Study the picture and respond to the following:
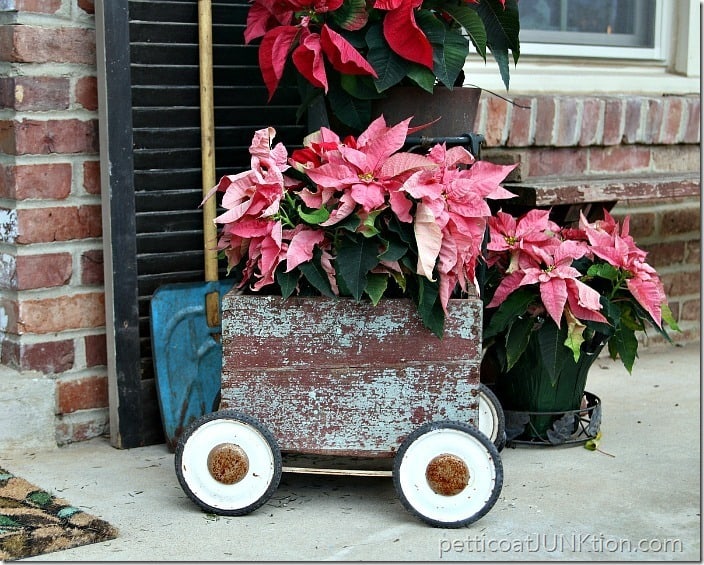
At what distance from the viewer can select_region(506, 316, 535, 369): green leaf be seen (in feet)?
8.30

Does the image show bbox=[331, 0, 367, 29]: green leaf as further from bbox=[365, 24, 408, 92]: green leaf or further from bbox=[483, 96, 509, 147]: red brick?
bbox=[483, 96, 509, 147]: red brick

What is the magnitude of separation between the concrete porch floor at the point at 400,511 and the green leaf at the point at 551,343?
0.24m

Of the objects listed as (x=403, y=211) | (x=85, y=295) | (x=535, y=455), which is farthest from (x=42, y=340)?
(x=535, y=455)

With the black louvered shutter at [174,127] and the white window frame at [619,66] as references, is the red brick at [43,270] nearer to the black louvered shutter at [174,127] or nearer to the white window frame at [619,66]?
the black louvered shutter at [174,127]

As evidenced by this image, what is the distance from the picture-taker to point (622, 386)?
3271mm

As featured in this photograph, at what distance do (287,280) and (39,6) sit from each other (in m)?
0.94

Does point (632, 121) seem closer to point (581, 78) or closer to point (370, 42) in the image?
point (581, 78)

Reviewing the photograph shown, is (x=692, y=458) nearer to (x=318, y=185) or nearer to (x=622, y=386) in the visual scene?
(x=622, y=386)

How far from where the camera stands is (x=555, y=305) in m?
2.43

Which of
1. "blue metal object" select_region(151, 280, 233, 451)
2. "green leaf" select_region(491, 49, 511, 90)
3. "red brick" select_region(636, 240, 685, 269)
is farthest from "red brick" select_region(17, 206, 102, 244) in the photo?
"red brick" select_region(636, 240, 685, 269)

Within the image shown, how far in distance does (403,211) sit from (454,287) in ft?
0.67

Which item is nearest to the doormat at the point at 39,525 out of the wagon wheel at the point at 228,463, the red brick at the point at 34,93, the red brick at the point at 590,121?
the wagon wheel at the point at 228,463

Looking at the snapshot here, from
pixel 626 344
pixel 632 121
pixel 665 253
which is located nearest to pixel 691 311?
pixel 665 253

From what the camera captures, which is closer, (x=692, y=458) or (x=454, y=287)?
(x=454, y=287)
